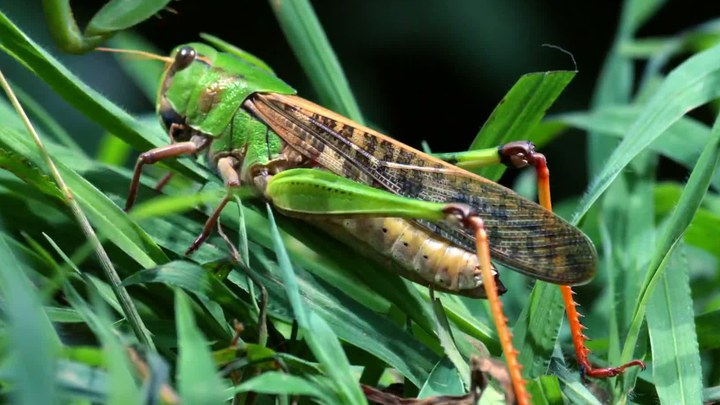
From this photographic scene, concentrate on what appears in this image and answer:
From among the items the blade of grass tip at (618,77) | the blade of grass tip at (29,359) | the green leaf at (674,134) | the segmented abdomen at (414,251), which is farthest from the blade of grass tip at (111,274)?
the blade of grass tip at (618,77)

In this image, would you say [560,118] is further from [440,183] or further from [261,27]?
[261,27]

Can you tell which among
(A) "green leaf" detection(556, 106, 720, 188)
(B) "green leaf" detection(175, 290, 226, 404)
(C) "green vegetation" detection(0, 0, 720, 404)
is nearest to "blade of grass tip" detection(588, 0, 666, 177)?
(A) "green leaf" detection(556, 106, 720, 188)

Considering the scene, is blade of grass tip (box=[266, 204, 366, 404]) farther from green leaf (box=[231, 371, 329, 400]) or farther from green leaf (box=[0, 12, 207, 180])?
green leaf (box=[0, 12, 207, 180])

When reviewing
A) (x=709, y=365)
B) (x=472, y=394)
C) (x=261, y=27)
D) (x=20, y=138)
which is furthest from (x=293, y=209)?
(x=261, y=27)

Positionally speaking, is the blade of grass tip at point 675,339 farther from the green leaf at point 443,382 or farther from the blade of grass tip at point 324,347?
the blade of grass tip at point 324,347

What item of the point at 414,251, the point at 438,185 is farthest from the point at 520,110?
the point at 414,251

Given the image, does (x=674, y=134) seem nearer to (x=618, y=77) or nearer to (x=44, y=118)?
(x=618, y=77)

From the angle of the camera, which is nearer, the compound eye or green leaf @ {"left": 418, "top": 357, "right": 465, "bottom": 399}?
green leaf @ {"left": 418, "top": 357, "right": 465, "bottom": 399}
